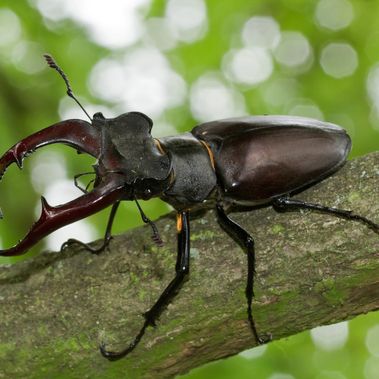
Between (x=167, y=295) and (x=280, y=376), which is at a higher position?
(x=167, y=295)

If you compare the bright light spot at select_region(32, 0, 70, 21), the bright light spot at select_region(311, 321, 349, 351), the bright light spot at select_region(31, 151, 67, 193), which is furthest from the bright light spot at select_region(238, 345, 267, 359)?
the bright light spot at select_region(32, 0, 70, 21)

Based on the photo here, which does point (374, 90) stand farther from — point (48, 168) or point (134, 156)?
point (134, 156)

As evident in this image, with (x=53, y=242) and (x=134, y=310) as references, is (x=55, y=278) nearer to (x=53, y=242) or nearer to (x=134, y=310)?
(x=134, y=310)

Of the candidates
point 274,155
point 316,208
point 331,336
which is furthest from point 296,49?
point 316,208

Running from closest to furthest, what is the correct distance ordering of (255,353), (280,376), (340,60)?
(255,353) → (280,376) → (340,60)

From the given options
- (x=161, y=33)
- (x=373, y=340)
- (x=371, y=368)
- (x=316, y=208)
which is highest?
(x=161, y=33)

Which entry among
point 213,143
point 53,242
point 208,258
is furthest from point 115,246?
point 53,242
